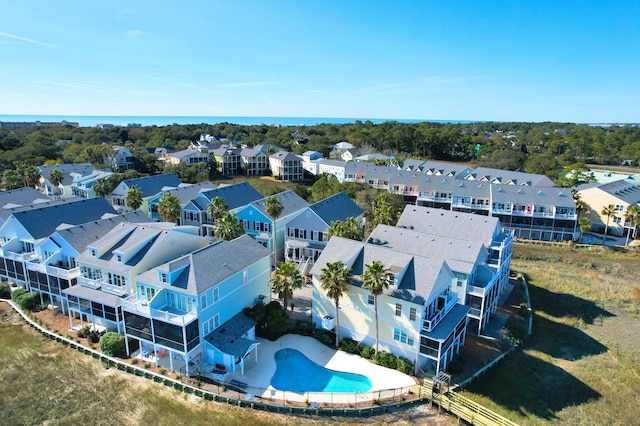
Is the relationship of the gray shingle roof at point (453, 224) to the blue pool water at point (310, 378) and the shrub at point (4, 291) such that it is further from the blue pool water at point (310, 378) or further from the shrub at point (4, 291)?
the shrub at point (4, 291)

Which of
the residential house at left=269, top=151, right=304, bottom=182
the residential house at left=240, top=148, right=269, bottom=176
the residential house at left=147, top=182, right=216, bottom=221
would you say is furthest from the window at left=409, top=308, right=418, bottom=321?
the residential house at left=240, top=148, right=269, bottom=176

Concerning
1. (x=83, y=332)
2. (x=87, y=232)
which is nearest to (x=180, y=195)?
(x=87, y=232)

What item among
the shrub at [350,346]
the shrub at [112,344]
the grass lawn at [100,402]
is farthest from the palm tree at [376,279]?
the shrub at [112,344]

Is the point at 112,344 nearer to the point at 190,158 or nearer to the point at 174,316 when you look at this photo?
the point at 174,316

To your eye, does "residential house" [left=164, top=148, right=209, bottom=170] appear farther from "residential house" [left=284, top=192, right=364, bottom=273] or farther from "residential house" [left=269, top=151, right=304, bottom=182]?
"residential house" [left=284, top=192, right=364, bottom=273]

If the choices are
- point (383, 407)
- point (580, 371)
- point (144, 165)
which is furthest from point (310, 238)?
point (144, 165)
